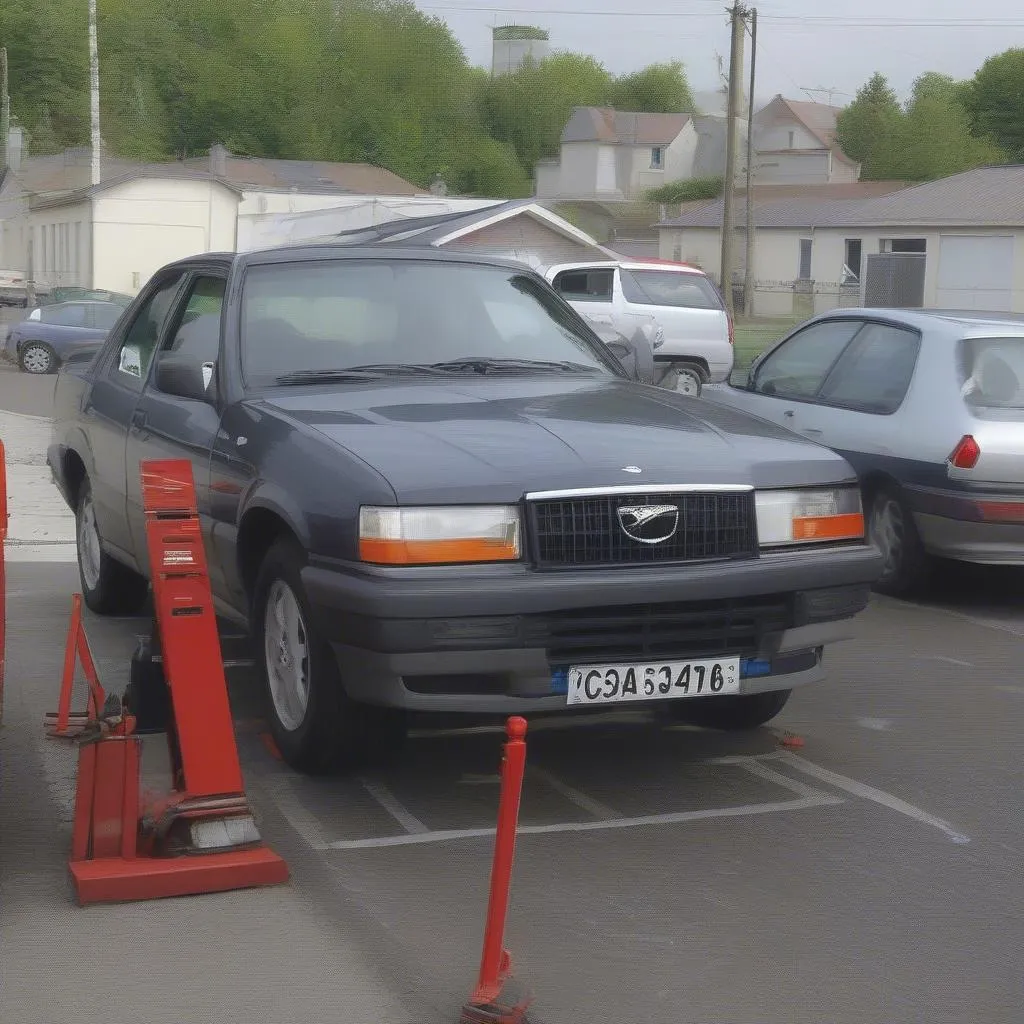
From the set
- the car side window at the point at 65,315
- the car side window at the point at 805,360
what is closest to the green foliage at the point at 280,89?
the car side window at the point at 65,315

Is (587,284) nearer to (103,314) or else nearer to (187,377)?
(103,314)

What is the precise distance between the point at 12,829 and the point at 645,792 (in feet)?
6.31

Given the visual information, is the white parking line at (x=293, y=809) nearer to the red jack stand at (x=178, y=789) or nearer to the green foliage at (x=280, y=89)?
the red jack stand at (x=178, y=789)

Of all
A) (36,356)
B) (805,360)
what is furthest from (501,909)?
(36,356)

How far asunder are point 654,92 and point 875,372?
489 ft

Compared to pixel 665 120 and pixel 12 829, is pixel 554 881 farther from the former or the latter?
pixel 665 120

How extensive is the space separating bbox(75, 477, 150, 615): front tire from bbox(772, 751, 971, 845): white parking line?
3452mm

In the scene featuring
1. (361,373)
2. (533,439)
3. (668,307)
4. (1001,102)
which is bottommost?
(668,307)

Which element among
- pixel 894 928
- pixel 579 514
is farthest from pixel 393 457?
pixel 894 928

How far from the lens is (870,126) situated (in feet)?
381

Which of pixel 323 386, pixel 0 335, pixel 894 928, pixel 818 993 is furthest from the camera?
pixel 0 335

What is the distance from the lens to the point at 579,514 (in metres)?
5.11

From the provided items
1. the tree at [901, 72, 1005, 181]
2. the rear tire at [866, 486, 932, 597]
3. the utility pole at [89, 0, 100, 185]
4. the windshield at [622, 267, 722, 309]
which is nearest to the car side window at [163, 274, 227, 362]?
the rear tire at [866, 486, 932, 597]

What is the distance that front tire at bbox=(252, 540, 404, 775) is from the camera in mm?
5316
